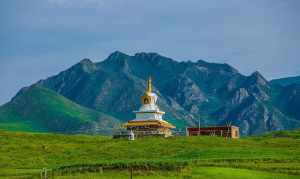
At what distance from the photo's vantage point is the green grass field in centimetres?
6638

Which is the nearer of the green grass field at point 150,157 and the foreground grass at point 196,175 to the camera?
the foreground grass at point 196,175

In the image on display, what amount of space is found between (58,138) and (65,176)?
48.5m

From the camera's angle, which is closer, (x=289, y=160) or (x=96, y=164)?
(x=96, y=164)

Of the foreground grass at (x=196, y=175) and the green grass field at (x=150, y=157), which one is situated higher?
the green grass field at (x=150, y=157)

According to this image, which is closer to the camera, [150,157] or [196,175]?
[196,175]

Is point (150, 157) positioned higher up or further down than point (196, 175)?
higher up

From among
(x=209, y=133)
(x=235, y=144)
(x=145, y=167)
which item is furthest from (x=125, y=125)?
(x=145, y=167)

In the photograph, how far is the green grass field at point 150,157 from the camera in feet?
218

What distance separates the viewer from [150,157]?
87000mm

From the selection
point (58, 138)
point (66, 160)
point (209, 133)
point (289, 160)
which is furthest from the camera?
point (209, 133)

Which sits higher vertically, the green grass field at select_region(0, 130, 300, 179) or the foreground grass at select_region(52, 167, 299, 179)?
the green grass field at select_region(0, 130, 300, 179)

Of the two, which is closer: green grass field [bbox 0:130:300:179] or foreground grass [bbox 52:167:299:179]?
foreground grass [bbox 52:167:299:179]

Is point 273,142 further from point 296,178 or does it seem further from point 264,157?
point 296,178

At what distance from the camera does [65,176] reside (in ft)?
213
